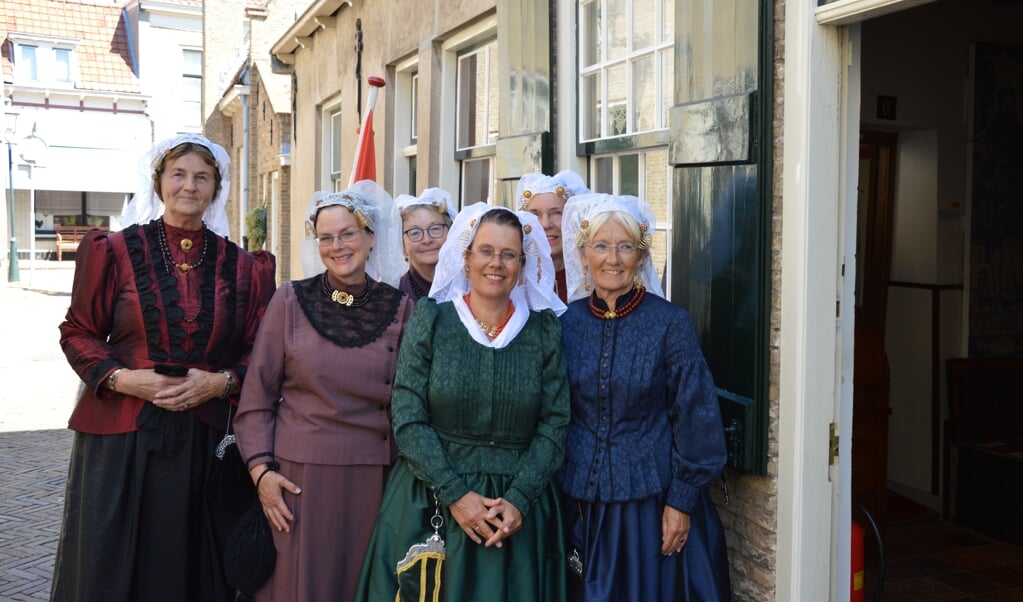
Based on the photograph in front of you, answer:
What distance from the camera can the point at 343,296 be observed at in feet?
10.6

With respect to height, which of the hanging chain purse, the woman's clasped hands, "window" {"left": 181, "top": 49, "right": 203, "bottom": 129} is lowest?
the hanging chain purse

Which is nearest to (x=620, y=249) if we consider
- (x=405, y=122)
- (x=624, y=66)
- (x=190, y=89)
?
(x=624, y=66)

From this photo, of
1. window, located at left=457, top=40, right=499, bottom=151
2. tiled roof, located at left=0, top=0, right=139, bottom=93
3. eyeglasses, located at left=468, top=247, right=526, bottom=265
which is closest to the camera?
eyeglasses, located at left=468, top=247, right=526, bottom=265

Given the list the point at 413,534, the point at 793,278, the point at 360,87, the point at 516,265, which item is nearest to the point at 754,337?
the point at 793,278

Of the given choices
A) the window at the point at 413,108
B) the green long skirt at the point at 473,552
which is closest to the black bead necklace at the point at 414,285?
the green long skirt at the point at 473,552

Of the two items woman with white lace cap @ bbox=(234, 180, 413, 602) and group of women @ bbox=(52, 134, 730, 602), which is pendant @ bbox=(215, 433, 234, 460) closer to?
group of women @ bbox=(52, 134, 730, 602)

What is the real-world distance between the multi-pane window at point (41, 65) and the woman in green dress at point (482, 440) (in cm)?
3510

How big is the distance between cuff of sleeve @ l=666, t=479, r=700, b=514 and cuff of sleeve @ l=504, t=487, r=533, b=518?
0.43 metres

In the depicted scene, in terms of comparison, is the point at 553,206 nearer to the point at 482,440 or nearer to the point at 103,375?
the point at 482,440

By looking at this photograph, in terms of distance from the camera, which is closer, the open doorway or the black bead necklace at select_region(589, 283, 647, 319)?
the black bead necklace at select_region(589, 283, 647, 319)

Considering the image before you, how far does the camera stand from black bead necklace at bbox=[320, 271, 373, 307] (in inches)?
127

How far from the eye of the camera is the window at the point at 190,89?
114 ft

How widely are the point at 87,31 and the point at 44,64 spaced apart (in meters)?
2.16

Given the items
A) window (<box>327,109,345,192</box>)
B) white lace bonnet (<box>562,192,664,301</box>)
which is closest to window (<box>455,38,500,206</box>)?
white lace bonnet (<box>562,192,664,301</box>)
